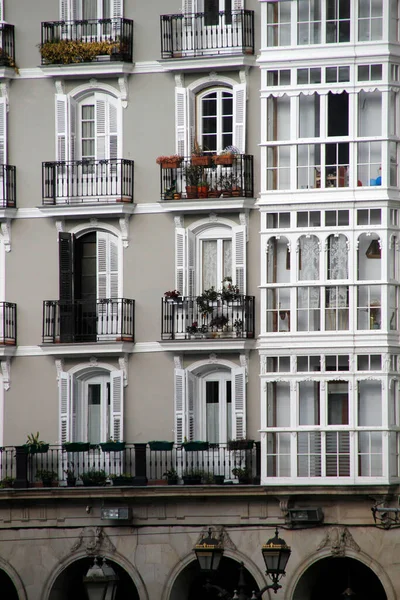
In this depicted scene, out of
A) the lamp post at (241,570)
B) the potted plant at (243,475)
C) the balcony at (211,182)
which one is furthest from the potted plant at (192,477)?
the lamp post at (241,570)

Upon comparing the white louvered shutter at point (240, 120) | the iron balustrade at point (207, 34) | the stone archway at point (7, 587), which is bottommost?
the stone archway at point (7, 587)

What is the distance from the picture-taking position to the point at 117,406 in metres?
41.2

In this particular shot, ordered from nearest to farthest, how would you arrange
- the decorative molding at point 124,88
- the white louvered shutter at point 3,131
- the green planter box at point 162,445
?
the green planter box at point 162,445, the decorative molding at point 124,88, the white louvered shutter at point 3,131

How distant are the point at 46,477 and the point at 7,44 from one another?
11328 millimetres

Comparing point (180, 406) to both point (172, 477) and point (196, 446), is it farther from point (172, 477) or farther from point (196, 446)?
point (172, 477)

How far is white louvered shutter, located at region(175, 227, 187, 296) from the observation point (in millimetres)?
41031

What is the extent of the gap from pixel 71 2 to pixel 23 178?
15.5 ft

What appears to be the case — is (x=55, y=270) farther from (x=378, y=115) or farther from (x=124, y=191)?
(x=378, y=115)

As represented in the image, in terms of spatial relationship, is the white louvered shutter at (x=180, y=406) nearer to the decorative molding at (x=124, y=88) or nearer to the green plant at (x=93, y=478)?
the green plant at (x=93, y=478)

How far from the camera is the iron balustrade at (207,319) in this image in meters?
40.3

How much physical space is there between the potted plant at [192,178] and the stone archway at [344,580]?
32.0ft

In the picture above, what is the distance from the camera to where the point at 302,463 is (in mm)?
39094

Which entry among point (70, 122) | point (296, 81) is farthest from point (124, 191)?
point (296, 81)

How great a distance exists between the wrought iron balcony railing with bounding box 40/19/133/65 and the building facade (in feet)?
0.17
